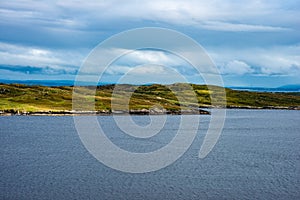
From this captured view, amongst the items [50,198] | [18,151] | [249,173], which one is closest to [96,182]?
[50,198]

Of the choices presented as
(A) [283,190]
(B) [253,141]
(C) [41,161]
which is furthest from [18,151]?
(B) [253,141]

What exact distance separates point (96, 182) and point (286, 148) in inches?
2562

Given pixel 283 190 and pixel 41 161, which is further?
pixel 41 161

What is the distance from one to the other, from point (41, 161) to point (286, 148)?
218 ft

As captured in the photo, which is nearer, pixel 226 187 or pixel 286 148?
pixel 226 187

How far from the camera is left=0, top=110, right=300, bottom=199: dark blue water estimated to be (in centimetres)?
6481

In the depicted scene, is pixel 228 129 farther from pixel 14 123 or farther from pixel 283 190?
pixel 283 190

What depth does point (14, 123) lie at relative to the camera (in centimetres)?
15712

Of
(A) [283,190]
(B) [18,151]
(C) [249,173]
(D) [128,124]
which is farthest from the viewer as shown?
(D) [128,124]

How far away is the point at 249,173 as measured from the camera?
267 ft

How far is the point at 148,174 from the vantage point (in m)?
78.6

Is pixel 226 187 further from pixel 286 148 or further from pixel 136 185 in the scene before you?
pixel 286 148

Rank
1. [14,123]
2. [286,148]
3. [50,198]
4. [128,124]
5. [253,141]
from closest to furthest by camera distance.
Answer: [50,198] → [286,148] → [253,141] → [14,123] → [128,124]

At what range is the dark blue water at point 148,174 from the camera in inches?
2552
